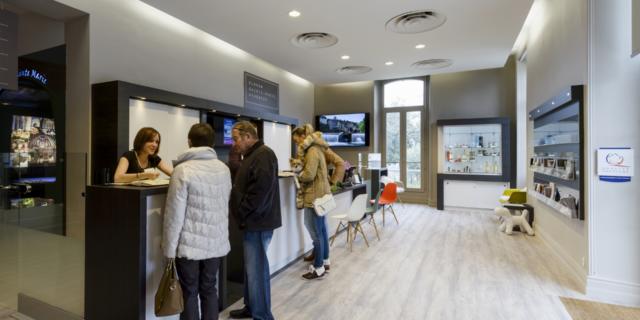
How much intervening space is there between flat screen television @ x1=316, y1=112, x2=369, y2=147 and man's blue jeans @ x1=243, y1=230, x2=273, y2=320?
689 cm

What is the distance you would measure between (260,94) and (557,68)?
5.07 metres

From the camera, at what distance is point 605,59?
115 inches

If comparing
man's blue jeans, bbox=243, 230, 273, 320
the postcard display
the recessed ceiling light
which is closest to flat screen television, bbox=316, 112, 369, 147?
the postcard display

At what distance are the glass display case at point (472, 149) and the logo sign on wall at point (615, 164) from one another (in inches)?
190

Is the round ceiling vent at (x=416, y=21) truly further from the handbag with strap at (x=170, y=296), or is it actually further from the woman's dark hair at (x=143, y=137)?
the handbag with strap at (x=170, y=296)

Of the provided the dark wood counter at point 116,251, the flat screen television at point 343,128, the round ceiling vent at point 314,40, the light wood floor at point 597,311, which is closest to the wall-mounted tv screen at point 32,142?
the dark wood counter at point 116,251

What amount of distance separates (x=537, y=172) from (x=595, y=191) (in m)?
2.15

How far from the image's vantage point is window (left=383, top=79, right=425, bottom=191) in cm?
880

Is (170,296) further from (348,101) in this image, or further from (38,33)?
(348,101)

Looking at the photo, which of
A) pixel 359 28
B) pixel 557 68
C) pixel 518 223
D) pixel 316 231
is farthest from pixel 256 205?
pixel 518 223

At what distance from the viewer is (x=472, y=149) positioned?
7809 millimetres

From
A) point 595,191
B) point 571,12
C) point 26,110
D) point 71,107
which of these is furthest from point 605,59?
point 26,110

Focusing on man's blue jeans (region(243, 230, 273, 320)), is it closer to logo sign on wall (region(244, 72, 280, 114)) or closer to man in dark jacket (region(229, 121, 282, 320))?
man in dark jacket (region(229, 121, 282, 320))

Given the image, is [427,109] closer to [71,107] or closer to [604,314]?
[604,314]
